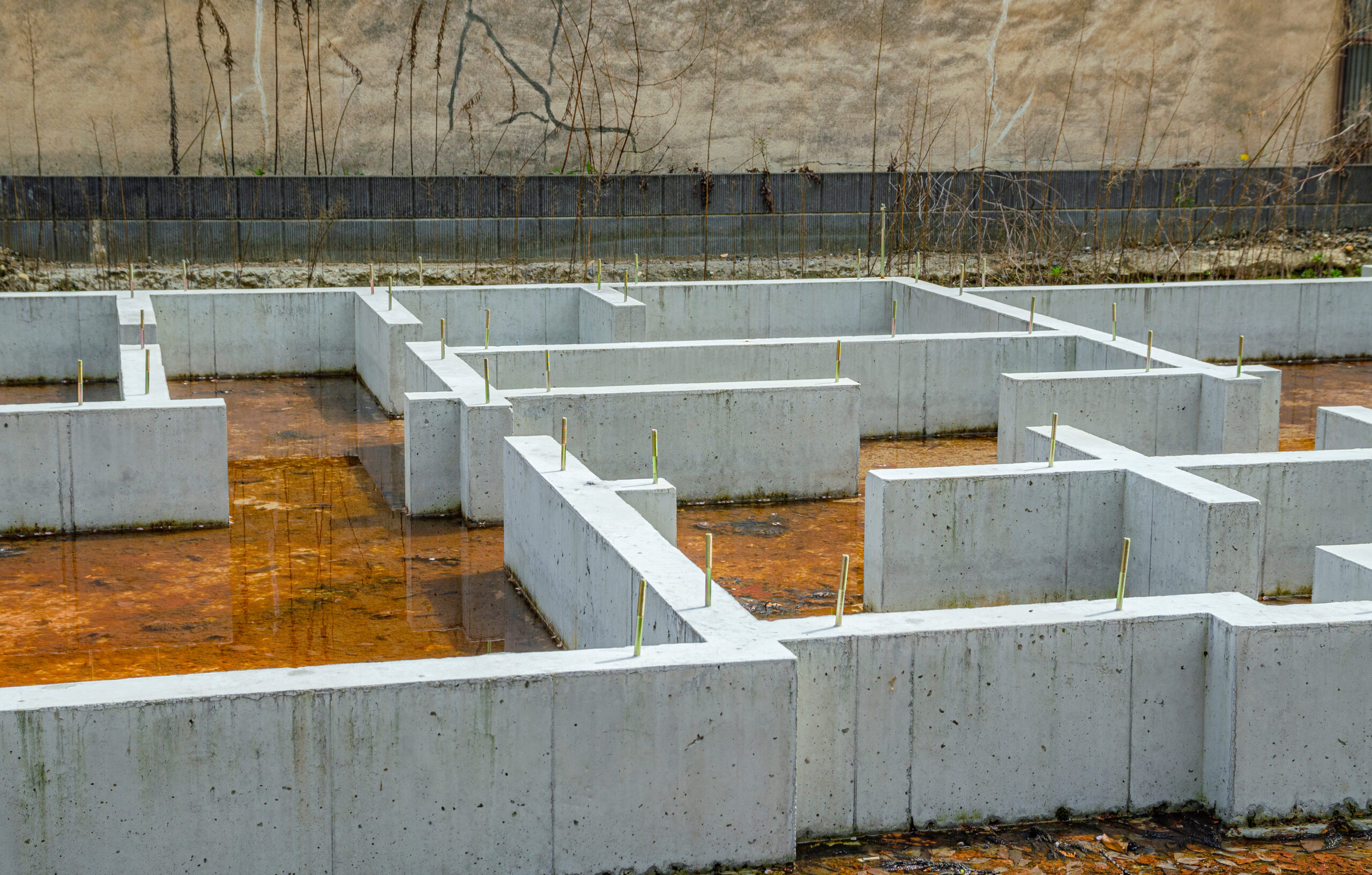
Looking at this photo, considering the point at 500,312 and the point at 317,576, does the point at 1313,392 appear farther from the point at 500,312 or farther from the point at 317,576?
the point at 317,576

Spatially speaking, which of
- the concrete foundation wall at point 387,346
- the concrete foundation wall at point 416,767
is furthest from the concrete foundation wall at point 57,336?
the concrete foundation wall at point 416,767

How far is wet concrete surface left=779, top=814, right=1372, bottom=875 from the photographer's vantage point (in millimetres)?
5055

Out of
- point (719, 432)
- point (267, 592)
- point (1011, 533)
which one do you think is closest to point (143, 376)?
point (267, 592)

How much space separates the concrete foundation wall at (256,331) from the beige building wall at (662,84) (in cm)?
347

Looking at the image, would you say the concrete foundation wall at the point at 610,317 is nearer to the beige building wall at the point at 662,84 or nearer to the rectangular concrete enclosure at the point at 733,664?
the rectangular concrete enclosure at the point at 733,664

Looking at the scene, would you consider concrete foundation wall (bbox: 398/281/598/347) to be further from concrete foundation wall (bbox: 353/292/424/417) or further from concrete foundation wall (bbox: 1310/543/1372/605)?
concrete foundation wall (bbox: 1310/543/1372/605)

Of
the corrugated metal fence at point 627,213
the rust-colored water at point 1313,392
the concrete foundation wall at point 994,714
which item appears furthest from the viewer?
the corrugated metal fence at point 627,213

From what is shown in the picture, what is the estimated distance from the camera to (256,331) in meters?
13.8

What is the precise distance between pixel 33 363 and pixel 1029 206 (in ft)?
34.6

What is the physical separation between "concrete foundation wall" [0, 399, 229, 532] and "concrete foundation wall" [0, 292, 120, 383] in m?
4.75

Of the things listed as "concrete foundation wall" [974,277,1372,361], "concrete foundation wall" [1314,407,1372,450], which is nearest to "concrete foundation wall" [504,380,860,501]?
"concrete foundation wall" [1314,407,1372,450]

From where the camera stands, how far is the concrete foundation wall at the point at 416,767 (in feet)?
14.5

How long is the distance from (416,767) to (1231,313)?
12.1m

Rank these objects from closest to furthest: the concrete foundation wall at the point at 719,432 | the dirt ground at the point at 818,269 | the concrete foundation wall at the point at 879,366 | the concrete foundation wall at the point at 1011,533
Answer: the concrete foundation wall at the point at 1011,533
the concrete foundation wall at the point at 719,432
the concrete foundation wall at the point at 879,366
the dirt ground at the point at 818,269
